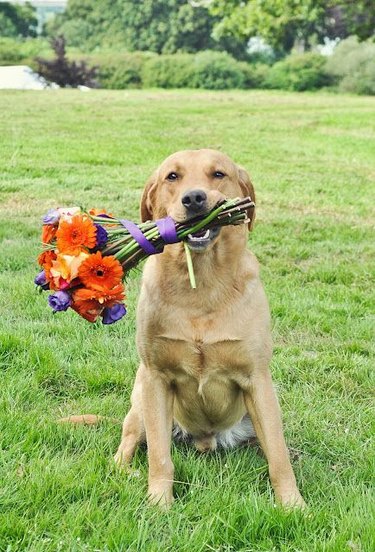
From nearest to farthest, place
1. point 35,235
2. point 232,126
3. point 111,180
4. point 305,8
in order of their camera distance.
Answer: point 35,235, point 111,180, point 305,8, point 232,126

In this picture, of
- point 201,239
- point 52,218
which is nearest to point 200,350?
point 201,239

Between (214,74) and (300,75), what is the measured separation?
4.69m

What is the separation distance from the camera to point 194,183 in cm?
312

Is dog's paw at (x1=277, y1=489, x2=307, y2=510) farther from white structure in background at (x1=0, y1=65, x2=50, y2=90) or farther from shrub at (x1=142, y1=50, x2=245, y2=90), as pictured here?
shrub at (x1=142, y1=50, x2=245, y2=90)

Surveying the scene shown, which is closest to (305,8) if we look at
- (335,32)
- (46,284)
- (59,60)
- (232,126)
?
(232,126)

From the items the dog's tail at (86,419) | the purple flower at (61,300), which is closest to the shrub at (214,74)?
the dog's tail at (86,419)

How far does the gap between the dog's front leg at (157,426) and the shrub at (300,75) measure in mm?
35417

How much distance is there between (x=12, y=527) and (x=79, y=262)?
37.7 inches

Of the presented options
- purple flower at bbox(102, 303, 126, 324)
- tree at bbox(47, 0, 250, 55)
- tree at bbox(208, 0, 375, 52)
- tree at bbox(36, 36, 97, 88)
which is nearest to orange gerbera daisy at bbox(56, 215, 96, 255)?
purple flower at bbox(102, 303, 126, 324)

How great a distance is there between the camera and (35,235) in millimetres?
7055

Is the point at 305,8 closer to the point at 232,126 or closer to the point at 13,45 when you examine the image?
the point at 232,126

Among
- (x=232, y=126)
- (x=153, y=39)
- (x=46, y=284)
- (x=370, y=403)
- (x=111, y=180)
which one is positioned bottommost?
(x=153, y=39)

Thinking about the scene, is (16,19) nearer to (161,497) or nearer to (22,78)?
(22,78)

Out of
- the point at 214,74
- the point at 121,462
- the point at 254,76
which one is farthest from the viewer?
the point at 254,76
